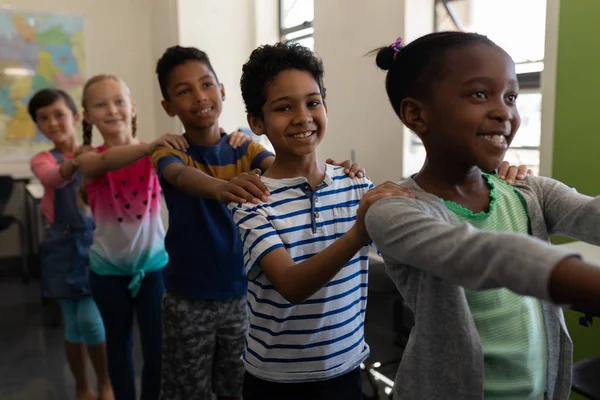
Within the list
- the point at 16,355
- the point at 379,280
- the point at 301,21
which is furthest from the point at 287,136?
the point at 301,21

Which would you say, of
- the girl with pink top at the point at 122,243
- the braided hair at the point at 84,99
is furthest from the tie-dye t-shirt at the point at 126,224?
the braided hair at the point at 84,99

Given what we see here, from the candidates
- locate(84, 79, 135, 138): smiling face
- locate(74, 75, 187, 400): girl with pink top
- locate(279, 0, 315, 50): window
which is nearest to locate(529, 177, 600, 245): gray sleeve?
locate(74, 75, 187, 400): girl with pink top

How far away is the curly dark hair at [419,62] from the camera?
2.51 ft

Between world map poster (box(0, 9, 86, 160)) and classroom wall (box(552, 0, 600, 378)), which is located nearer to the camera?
classroom wall (box(552, 0, 600, 378))

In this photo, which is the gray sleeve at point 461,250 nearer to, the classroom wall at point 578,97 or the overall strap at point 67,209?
the classroom wall at point 578,97

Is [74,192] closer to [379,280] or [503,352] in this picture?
[379,280]

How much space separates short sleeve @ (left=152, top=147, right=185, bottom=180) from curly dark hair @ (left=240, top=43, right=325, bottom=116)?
0.39 metres

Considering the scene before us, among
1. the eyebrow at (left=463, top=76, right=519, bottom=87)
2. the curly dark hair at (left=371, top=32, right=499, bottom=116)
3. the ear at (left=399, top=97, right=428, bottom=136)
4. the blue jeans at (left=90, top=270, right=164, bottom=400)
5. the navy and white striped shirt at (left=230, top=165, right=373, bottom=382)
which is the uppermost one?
the curly dark hair at (left=371, top=32, right=499, bottom=116)

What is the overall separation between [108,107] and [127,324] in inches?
33.2

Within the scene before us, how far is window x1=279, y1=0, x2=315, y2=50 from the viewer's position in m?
4.14

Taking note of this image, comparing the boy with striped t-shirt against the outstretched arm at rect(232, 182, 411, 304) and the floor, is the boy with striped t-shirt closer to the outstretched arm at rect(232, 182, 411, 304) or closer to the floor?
the outstretched arm at rect(232, 182, 411, 304)

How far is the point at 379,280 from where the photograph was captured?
6.34 ft

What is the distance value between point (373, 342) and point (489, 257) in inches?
97.4

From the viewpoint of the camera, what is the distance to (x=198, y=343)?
1551 mm
